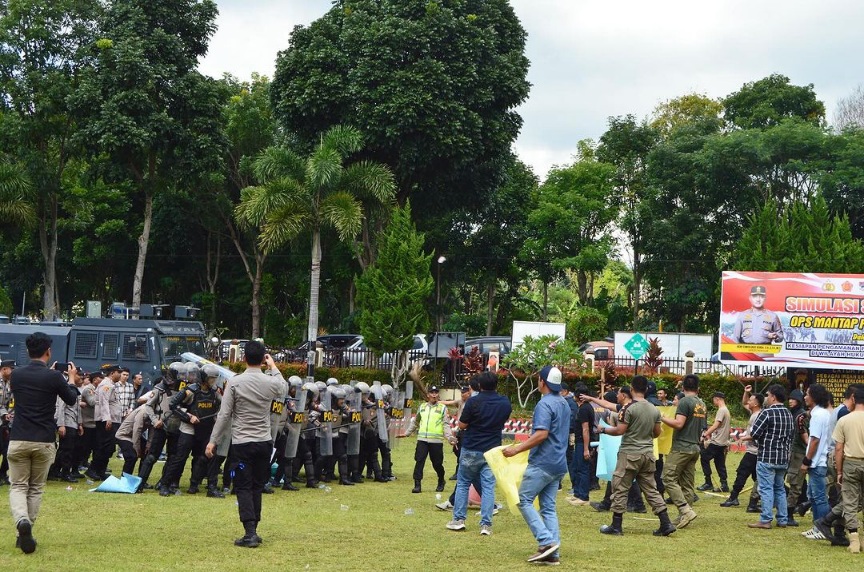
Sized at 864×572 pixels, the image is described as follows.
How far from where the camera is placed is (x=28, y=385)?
9820 millimetres

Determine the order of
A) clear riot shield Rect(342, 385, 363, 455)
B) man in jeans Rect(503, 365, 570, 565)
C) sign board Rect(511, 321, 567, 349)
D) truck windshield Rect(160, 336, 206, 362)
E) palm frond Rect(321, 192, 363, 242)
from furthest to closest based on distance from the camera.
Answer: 1. sign board Rect(511, 321, 567, 349)
2. palm frond Rect(321, 192, 363, 242)
3. truck windshield Rect(160, 336, 206, 362)
4. clear riot shield Rect(342, 385, 363, 455)
5. man in jeans Rect(503, 365, 570, 565)

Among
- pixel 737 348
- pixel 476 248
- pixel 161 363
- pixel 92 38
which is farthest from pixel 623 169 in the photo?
pixel 161 363

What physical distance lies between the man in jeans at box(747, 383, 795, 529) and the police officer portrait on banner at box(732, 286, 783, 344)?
18231 millimetres

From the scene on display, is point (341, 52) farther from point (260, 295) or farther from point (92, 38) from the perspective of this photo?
point (260, 295)

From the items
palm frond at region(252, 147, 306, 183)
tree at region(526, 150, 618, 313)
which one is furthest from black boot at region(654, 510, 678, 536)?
tree at region(526, 150, 618, 313)

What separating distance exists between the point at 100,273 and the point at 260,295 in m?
7.71

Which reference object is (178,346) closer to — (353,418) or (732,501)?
(353,418)

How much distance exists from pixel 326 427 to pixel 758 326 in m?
18.0

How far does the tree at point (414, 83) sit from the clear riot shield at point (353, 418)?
1982 cm

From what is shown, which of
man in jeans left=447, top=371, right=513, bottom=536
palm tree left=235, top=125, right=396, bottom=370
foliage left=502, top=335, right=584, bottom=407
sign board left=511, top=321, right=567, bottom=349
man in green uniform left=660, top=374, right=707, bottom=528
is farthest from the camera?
sign board left=511, top=321, right=567, bottom=349

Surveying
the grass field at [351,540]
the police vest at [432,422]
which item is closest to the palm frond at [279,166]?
the police vest at [432,422]

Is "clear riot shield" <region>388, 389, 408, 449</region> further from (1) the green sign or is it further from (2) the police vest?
(1) the green sign

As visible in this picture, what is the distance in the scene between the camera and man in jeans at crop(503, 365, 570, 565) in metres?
10.1

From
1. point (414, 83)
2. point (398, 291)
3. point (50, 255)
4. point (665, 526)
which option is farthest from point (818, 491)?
point (50, 255)
